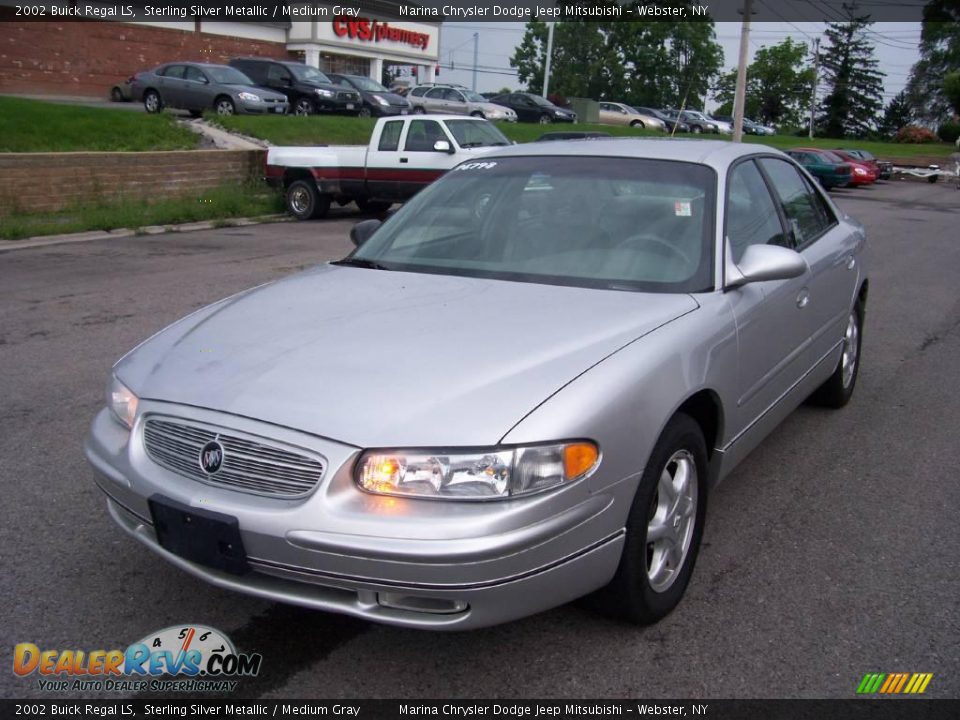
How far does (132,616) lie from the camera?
317 cm

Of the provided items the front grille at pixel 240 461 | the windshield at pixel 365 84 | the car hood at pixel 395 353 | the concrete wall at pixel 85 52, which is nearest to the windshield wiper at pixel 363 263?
the car hood at pixel 395 353

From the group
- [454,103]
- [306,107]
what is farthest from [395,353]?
[454,103]

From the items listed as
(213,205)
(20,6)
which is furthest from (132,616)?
(20,6)

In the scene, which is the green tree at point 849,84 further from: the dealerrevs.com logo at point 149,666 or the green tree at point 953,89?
the dealerrevs.com logo at point 149,666

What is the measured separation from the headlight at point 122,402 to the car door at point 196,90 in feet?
75.9

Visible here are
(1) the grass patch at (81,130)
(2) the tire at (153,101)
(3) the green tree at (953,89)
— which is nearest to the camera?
(1) the grass patch at (81,130)

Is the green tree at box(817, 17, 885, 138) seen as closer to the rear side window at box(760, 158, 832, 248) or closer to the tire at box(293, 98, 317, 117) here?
the tire at box(293, 98, 317, 117)

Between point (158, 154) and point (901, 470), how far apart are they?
1466cm

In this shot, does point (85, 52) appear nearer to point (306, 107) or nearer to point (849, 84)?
point (306, 107)

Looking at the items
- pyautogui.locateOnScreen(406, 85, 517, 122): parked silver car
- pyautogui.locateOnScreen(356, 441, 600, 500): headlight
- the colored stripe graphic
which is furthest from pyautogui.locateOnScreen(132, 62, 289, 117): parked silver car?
the colored stripe graphic

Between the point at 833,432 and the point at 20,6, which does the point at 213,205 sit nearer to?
the point at 833,432

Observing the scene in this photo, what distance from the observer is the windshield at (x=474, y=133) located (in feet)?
53.2

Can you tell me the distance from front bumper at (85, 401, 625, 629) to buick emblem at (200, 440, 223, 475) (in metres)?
0.06

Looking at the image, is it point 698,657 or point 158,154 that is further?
point 158,154
